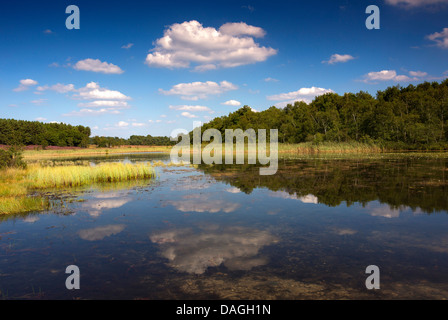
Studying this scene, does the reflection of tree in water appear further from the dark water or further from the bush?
the bush

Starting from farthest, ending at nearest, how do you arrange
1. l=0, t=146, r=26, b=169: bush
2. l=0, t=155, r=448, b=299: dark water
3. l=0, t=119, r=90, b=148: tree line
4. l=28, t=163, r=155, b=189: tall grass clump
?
l=0, t=119, r=90, b=148: tree line < l=0, t=146, r=26, b=169: bush < l=28, t=163, r=155, b=189: tall grass clump < l=0, t=155, r=448, b=299: dark water

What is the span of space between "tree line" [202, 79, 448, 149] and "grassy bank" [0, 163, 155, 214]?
53445 millimetres

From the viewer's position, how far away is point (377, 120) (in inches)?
2635

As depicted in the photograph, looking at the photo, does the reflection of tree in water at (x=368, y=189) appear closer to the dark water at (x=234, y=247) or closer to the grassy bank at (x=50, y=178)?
the dark water at (x=234, y=247)

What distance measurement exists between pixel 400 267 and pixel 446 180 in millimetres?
16532

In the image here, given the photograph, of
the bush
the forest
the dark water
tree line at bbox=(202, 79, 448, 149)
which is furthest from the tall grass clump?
tree line at bbox=(202, 79, 448, 149)

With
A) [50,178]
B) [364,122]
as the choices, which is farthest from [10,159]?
[364,122]

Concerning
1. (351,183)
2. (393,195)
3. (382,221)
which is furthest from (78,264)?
(351,183)

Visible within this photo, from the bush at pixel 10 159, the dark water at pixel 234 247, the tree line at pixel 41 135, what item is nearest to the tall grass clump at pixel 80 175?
the bush at pixel 10 159

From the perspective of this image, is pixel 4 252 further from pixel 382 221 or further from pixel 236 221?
pixel 382 221

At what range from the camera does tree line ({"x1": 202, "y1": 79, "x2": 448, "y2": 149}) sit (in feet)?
199

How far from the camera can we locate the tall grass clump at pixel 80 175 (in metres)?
20.4

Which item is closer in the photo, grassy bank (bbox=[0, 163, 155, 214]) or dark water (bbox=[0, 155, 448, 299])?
dark water (bbox=[0, 155, 448, 299])
